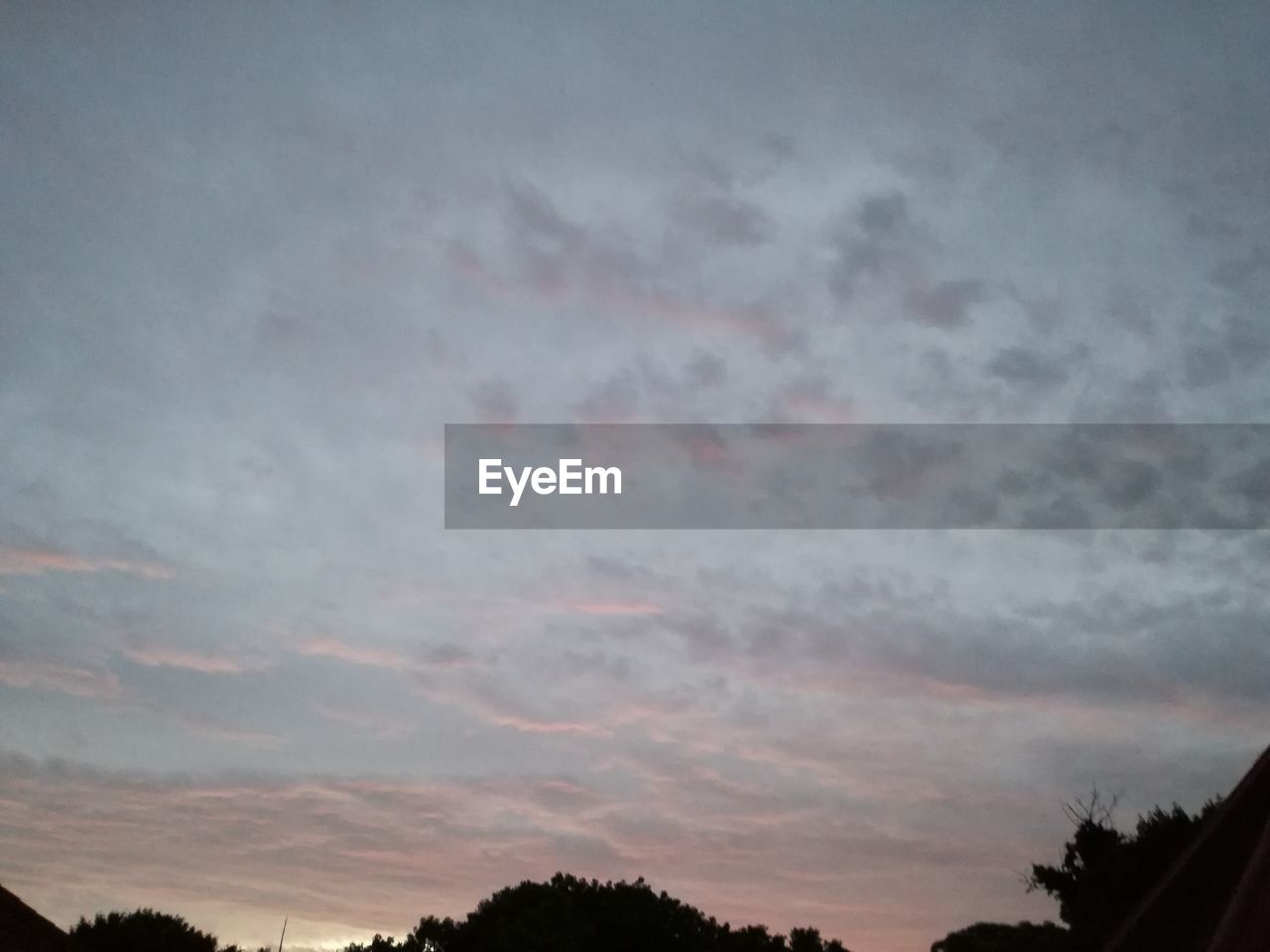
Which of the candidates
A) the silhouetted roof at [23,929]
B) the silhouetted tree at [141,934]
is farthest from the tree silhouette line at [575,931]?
the silhouetted roof at [23,929]

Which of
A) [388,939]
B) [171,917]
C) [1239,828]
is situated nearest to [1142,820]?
[1239,828]

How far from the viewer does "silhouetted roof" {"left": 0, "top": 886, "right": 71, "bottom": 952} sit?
101 ft

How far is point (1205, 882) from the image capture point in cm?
2281

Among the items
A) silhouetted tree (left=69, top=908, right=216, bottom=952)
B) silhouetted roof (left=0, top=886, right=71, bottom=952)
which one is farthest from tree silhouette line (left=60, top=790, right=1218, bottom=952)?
silhouetted roof (left=0, top=886, right=71, bottom=952)

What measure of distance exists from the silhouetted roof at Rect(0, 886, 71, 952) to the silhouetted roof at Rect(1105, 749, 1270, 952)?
29095 mm

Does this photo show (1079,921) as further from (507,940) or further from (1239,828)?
(507,940)

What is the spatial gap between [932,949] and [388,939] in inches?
1277

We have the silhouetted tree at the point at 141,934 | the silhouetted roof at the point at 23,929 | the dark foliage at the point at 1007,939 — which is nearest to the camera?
the silhouetted roof at the point at 23,929

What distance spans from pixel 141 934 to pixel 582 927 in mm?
23901

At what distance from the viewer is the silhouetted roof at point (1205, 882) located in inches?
866

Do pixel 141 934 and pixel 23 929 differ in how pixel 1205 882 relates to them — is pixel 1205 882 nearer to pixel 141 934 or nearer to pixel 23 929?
pixel 23 929

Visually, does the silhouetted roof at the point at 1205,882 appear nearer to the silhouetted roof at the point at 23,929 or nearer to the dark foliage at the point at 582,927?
the silhouetted roof at the point at 23,929

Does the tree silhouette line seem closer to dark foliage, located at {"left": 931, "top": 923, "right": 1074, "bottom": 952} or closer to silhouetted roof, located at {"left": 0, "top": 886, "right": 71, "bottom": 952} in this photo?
dark foliage, located at {"left": 931, "top": 923, "right": 1074, "bottom": 952}

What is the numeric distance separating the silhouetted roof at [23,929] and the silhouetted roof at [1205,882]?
2910cm
